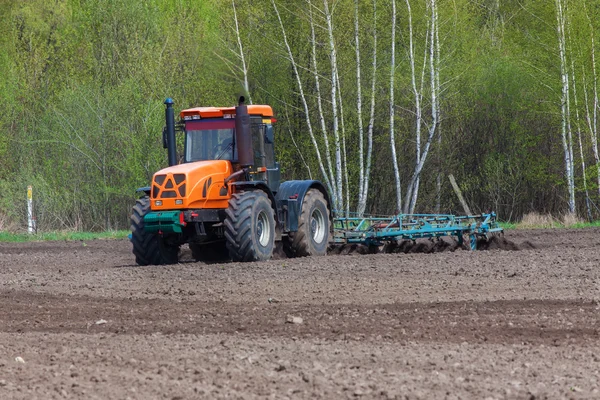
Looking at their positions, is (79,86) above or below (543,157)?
above

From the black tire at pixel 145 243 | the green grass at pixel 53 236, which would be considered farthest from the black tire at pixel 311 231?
the green grass at pixel 53 236

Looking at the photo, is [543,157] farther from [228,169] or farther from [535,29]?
[228,169]

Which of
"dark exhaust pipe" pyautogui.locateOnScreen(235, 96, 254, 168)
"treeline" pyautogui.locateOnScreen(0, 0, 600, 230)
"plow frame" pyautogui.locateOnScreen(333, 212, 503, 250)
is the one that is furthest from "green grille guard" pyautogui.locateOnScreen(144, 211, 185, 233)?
"treeline" pyautogui.locateOnScreen(0, 0, 600, 230)

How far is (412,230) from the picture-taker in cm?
1645

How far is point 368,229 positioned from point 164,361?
995cm

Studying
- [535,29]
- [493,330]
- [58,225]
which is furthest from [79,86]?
[493,330]

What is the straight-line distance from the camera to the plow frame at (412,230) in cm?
1661

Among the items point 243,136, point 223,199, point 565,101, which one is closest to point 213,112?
point 243,136

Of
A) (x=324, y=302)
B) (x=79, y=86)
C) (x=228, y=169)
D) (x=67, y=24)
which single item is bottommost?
(x=324, y=302)

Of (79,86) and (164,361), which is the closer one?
(164,361)

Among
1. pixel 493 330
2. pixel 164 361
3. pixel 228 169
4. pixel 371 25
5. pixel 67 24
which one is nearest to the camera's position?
pixel 164 361

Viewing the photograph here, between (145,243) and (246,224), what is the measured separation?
179 cm

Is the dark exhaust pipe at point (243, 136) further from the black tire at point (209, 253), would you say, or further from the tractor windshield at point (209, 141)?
the black tire at point (209, 253)

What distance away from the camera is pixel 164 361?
7.23m
